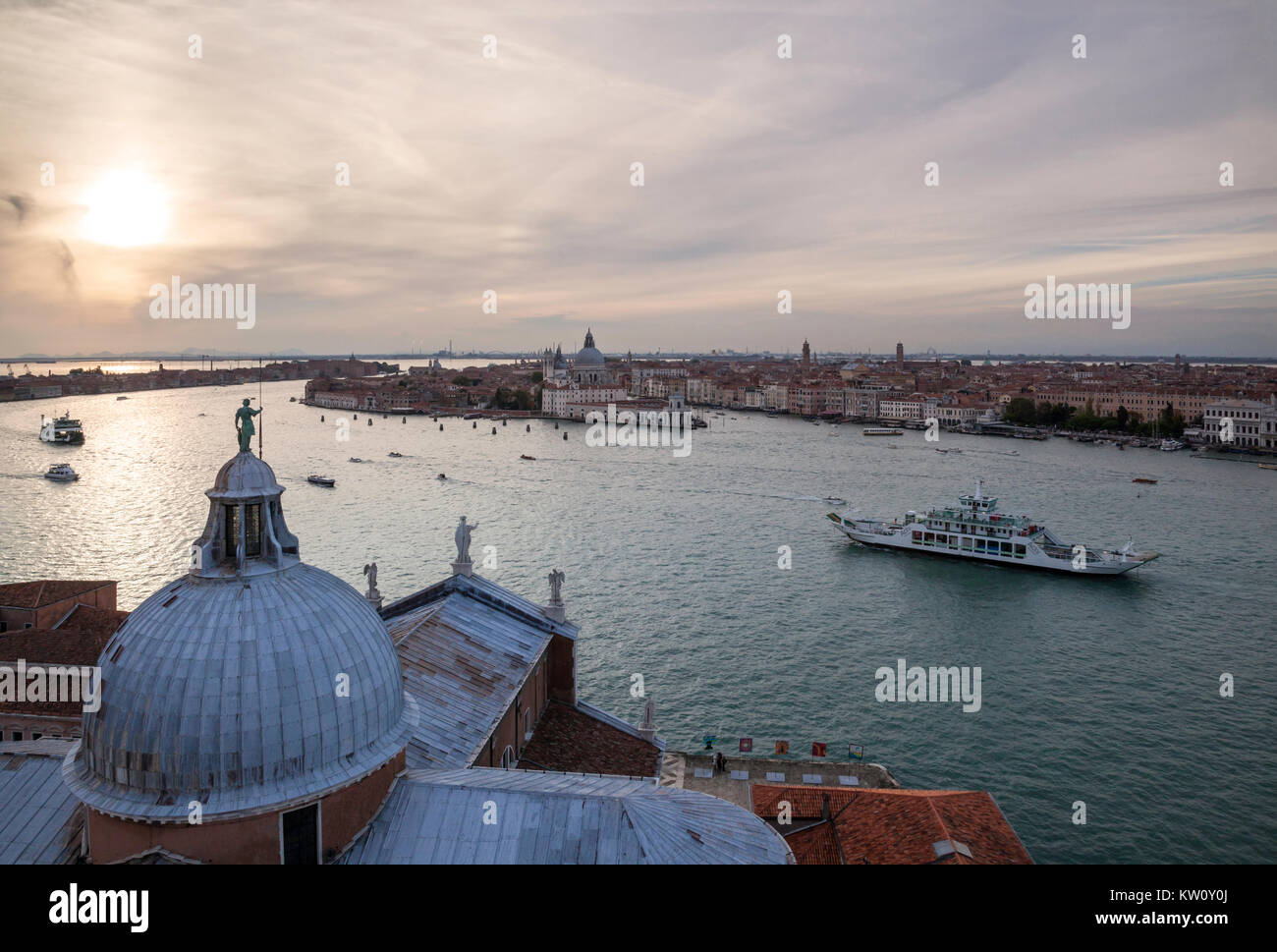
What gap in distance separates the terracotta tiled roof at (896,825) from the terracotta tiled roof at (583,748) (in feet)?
4.12

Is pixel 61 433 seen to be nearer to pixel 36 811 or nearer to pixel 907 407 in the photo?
pixel 36 811

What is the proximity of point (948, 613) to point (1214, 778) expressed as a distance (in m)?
6.51

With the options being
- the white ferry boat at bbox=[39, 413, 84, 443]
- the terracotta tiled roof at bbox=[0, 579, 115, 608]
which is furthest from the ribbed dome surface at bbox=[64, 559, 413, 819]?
the white ferry boat at bbox=[39, 413, 84, 443]

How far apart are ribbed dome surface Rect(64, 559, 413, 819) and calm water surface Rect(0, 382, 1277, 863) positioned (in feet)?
21.2

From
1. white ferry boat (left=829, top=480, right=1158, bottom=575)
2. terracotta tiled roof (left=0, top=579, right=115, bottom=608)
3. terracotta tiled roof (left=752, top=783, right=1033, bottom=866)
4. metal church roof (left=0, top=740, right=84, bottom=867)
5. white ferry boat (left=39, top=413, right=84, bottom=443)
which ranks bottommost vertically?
terracotta tiled roof (left=752, top=783, right=1033, bottom=866)

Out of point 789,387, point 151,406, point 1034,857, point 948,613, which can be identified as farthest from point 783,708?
point 151,406

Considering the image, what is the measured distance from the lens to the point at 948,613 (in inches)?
615

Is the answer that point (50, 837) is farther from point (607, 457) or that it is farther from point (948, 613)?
point (607, 457)

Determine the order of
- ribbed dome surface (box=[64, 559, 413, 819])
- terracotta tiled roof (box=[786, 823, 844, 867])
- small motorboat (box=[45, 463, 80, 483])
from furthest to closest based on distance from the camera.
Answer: small motorboat (box=[45, 463, 80, 483]) → terracotta tiled roof (box=[786, 823, 844, 867]) → ribbed dome surface (box=[64, 559, 413, 819])

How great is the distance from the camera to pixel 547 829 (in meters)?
3.85

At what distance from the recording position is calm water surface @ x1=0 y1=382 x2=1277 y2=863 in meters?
9.38

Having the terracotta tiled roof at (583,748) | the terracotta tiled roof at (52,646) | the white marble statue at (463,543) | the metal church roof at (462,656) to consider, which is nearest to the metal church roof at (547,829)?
the metal church roof at (462,656)

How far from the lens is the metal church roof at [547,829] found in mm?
3777

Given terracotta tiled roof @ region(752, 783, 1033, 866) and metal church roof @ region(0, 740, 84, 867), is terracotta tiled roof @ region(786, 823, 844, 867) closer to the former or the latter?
terracotta tiled roof @ region(752, 783, 1033, 866)
